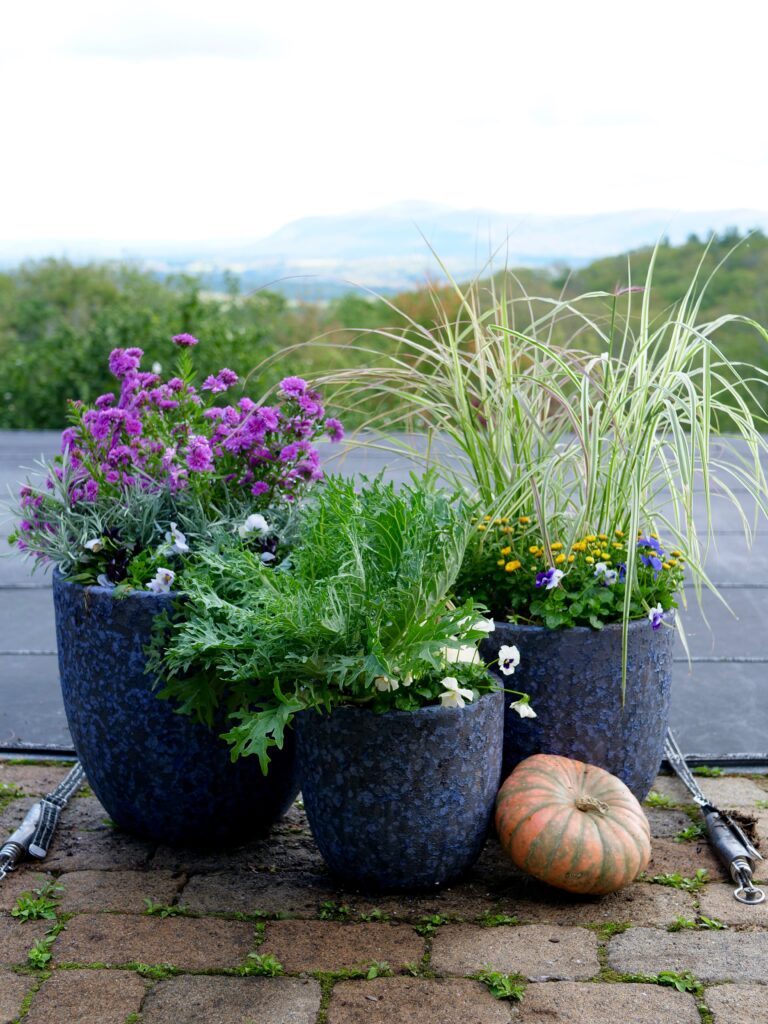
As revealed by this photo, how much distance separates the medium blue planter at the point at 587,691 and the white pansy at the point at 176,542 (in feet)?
2.27

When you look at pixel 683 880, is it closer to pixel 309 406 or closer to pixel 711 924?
pixel 711 924

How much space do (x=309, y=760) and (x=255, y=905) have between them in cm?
31

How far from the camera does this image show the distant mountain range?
8.33ft

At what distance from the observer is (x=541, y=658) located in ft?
7.22

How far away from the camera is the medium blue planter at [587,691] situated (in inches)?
86.4

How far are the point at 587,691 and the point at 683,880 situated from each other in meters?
0.42

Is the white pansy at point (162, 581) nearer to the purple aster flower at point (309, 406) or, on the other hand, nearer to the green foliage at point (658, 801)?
the purple aster flower at point (309, 406)

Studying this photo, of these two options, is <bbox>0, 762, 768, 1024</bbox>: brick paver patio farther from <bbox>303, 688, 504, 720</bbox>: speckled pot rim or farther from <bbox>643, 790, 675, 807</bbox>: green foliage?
<bbox>303, 688, 504, 720</bbox>: speckled pot rim

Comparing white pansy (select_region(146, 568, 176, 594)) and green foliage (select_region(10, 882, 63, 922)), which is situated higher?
white pansy (select_region(146, 568, 176, 594))

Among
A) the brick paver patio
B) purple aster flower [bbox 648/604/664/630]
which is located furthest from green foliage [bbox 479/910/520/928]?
purple aster flower [bbox 648/604/664/630]

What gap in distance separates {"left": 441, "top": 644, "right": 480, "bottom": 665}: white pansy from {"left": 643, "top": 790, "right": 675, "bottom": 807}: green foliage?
71cm

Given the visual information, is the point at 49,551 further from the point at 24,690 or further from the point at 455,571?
the point at 24,690

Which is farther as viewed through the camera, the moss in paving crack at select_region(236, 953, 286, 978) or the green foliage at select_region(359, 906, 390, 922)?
the green foliage at select_region(359, 906, 390, 922)

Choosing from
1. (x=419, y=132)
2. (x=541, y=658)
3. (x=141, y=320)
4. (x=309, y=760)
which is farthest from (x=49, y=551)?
(x=419, y=132)
